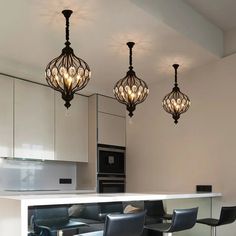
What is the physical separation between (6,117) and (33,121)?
0.39m

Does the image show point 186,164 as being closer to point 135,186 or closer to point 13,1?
point 135,186

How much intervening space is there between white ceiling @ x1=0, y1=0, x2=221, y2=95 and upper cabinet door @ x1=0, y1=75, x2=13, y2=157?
0.17m

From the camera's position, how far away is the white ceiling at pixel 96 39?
9.48ft

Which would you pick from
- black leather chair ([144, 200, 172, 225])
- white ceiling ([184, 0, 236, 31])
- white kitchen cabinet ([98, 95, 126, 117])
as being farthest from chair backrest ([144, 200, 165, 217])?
white kitchen cabinet ([98, 95, 126, 117])

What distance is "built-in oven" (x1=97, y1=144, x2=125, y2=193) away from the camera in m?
5.04

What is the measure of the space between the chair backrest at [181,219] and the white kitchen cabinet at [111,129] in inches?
97.1

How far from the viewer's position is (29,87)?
4.48 meters

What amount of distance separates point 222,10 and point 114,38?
1.28 meters

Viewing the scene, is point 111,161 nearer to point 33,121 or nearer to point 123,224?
point 33,121

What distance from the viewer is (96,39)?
3516 mm

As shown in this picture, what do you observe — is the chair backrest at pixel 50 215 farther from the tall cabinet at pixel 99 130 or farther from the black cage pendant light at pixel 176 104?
the tall cabinet at pixel 99 130

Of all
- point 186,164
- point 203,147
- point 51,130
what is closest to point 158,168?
point 186,164

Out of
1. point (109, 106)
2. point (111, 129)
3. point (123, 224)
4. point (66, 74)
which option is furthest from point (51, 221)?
point (109, 106)

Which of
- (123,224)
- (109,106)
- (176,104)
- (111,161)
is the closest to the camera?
(123,224)
